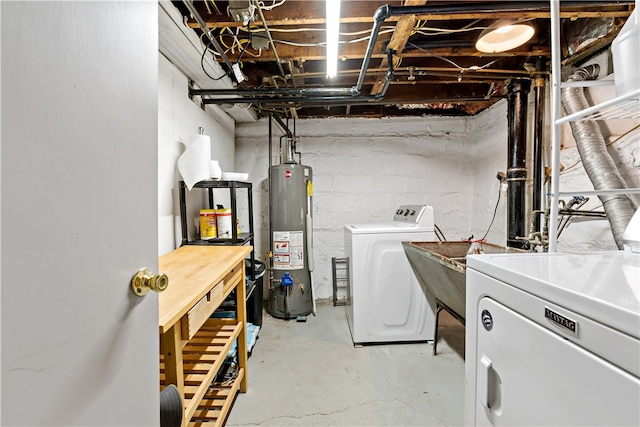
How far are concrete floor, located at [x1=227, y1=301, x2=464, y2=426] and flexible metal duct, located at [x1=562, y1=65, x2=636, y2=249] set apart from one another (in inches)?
50.7

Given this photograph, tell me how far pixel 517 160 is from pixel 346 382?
6.78ft

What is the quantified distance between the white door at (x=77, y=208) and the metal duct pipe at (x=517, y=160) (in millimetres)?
2419

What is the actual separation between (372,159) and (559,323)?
267 cm

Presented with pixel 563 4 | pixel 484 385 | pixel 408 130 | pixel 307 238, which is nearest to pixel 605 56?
pixel 563 4

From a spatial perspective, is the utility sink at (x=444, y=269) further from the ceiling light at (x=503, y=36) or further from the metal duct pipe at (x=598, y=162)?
the ceiling light at (x=503, y=36)

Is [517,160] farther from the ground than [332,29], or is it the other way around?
[332,29]

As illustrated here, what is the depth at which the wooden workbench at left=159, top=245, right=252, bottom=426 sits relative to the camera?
0.92 m

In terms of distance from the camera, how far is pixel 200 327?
1332 millimetres

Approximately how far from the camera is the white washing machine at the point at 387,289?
223 centimetres

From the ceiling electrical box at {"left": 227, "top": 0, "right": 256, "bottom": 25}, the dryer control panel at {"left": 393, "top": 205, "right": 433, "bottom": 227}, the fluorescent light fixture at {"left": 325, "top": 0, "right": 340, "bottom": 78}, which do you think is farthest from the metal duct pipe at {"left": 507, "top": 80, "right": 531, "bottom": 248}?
the ceiling electrical box at {"left": 227, "top": 0, "right": 256, "bottom": 25}

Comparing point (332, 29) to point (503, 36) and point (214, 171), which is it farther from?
point (214, 171)

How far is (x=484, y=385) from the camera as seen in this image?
77 centimetres

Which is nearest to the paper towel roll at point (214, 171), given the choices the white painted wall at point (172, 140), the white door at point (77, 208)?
the white painted wall at point (172, 140)

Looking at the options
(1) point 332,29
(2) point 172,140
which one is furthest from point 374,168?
(2) point 172,140
